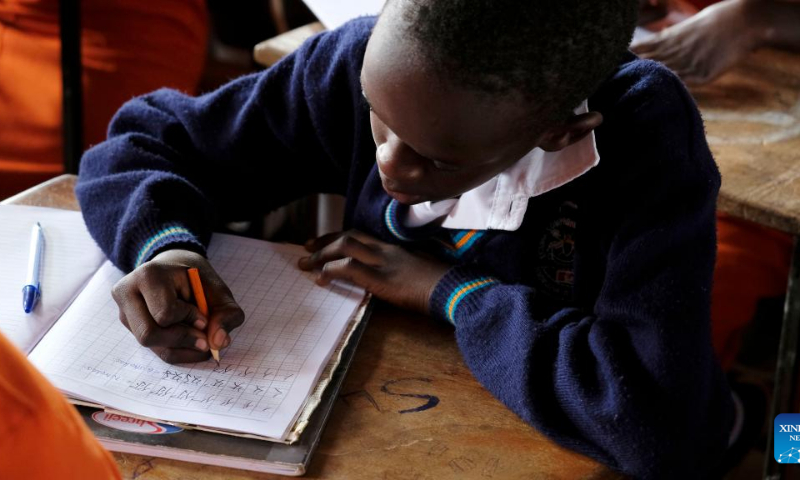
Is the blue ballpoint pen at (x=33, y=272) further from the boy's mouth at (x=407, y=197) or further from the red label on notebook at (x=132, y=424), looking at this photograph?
the boy's mouth at (x=407, y=197)

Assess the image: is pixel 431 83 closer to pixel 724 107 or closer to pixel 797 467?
pixel 724 107

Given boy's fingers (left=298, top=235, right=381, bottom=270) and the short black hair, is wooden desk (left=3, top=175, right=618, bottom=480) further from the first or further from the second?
the short black hair

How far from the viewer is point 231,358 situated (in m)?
0.87

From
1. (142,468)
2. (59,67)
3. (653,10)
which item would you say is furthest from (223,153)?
(653,10)

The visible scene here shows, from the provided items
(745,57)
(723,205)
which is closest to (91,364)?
(723,205)

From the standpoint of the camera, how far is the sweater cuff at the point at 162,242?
984mm

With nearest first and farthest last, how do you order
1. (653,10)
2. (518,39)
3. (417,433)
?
(518,39), (417,433), (653,10)

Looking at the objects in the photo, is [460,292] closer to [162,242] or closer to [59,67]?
[162,242]

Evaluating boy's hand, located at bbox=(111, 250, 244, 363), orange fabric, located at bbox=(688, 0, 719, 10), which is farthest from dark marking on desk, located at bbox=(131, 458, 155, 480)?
orange fabric, located at bbox=(688, 0, 719, 10)

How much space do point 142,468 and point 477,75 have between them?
437 millimetres

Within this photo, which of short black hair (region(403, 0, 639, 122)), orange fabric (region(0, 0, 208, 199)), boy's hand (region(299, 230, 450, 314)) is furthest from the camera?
orange fabric (region(0, 0, 208, 199))

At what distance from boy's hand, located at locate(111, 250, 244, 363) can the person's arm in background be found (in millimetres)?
1030

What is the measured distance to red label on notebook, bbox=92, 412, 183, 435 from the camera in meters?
0.76

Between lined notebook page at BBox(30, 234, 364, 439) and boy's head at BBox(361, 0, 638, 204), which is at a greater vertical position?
boy's head at BBox(361, 0, 638, 204)
